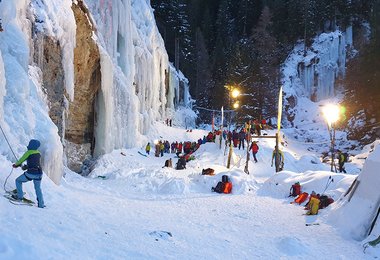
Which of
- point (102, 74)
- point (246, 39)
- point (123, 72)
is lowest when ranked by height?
point (102, 74)

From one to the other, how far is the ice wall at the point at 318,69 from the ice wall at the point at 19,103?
44.6m

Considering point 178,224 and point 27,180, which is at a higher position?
point 27,180

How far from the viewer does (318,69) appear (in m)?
52.2

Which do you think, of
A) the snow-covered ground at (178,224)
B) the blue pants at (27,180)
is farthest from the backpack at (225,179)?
the blue pants at (27,180)

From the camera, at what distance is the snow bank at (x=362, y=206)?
7.80m

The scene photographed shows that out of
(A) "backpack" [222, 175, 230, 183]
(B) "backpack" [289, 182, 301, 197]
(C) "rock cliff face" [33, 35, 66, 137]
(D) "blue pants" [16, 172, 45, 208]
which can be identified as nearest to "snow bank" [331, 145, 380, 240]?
(B) "backpack" [289, 182, 301, 197]

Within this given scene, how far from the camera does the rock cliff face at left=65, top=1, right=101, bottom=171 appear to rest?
61.2ft

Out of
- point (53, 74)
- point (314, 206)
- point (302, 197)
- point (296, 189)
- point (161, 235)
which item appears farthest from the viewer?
point (53, 74)

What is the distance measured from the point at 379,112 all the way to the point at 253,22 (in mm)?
31294

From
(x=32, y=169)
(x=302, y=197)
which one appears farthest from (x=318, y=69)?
(x=32, y=169)

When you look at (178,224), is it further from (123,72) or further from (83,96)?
(123,72)

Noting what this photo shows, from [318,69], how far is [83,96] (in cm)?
4044

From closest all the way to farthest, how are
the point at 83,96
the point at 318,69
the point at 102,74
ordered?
1. the point at 102,74
2. the point at 83,96
3. the point at 318,69

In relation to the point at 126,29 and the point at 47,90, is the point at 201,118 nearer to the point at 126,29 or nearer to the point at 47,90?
the point at 126,29
